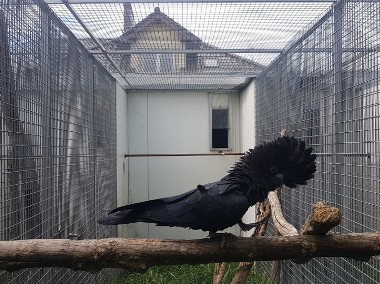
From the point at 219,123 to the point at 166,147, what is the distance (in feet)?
2.73

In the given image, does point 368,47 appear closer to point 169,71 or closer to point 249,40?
point 249,40

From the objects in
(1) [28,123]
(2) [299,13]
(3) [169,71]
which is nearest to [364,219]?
(2) [299,13]

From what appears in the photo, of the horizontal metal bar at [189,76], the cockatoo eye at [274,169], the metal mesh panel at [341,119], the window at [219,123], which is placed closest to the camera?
the cockatoo eye at [274,169]

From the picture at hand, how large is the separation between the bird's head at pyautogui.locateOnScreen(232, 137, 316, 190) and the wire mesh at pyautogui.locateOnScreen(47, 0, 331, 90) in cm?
140

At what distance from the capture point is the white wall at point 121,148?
514 cm

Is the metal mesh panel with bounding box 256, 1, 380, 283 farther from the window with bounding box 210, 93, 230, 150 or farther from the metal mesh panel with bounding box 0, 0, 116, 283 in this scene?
the window with bounding box 210, 93, 230, 150

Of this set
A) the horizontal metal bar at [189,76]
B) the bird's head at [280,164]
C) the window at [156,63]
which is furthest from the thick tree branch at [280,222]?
the horizontal metal bar at [189,76]

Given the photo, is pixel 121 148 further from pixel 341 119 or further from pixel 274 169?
pixel 274 169

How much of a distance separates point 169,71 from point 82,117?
5.22 ft

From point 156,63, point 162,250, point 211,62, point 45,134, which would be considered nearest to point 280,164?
point 162,250

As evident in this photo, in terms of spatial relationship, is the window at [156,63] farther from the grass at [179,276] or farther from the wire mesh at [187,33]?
the grass at [179,276]

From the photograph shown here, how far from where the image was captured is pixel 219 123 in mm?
5984

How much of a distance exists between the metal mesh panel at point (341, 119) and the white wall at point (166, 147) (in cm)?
250

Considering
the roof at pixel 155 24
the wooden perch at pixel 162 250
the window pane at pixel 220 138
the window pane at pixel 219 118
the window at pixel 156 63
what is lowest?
the wooden perch at pixel 162 250
